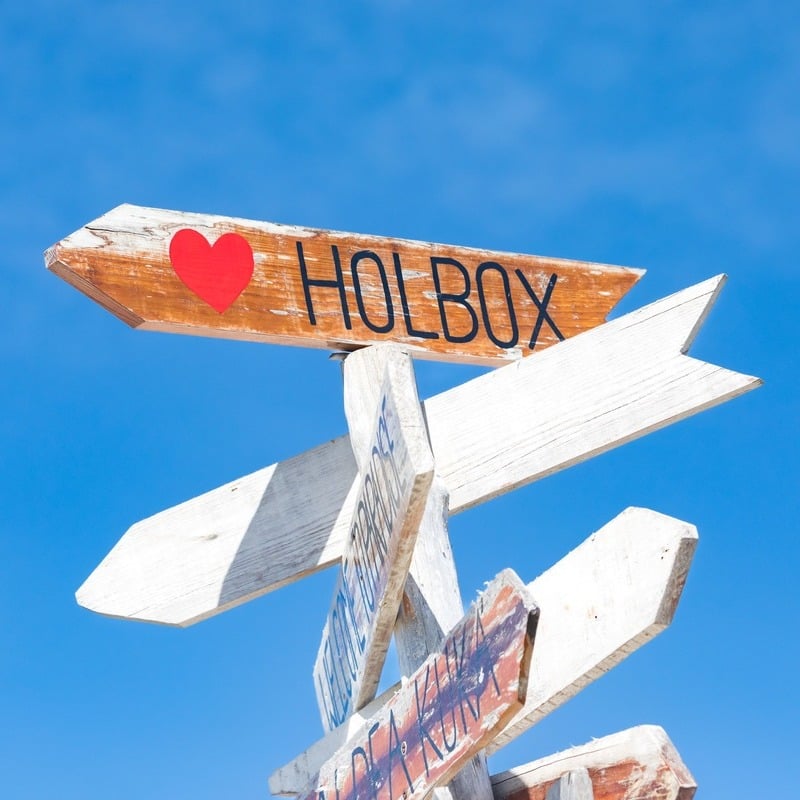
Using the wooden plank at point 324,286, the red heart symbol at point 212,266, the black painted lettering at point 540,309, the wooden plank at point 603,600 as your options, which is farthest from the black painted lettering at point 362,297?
the wooden plank at point 603,600

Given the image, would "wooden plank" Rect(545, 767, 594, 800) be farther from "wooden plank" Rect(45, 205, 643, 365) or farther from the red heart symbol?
the red heart symbol

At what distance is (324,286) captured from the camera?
Result: 252cm

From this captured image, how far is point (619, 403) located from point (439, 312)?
0.46m

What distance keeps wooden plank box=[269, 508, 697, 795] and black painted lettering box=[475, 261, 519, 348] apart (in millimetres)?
813

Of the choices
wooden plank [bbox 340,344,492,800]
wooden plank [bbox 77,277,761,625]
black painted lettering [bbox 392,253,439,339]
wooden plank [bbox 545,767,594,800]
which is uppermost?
black painted lettering [bbox 392,253,439,339]

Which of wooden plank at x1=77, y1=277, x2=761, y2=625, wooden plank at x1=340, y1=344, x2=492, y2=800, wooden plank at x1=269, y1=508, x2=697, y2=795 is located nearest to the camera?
wooden plank at x1=269, y1=508, x2=697, y2=795

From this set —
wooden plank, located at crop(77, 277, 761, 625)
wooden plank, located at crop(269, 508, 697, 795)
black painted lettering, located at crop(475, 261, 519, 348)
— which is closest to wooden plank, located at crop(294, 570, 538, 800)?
wooden plank, located at crop(269, 508, 697, 795)

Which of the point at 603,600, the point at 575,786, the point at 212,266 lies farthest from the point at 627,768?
the point at 212,266

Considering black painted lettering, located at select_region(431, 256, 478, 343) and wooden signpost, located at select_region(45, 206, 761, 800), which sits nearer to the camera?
wooden signpost, located at select_region(45, 206, 761, 800)

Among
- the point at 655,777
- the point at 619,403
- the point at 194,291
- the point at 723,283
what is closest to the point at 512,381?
the point at 619,403

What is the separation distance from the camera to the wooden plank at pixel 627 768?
1.88 m

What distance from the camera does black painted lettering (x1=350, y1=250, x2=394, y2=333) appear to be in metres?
2.53

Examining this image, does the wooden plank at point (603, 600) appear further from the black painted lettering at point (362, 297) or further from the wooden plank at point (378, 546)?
the black painted lettering at point (362, 297)

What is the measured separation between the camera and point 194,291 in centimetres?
239
